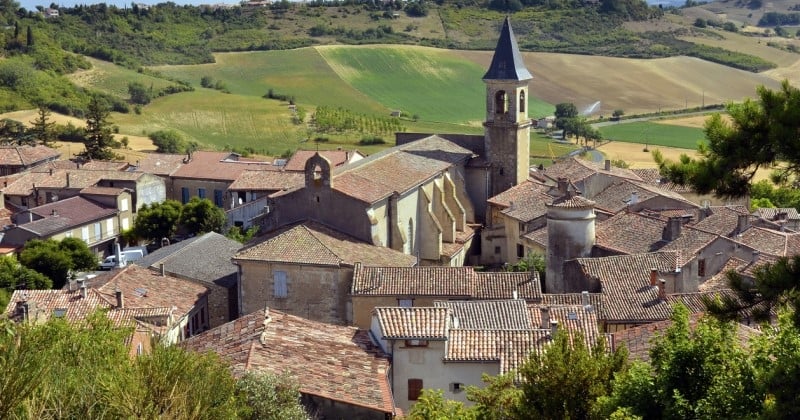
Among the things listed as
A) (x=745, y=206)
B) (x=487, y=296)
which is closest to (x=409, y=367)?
(x=487, y=296)

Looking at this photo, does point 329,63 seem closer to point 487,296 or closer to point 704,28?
point 704,28

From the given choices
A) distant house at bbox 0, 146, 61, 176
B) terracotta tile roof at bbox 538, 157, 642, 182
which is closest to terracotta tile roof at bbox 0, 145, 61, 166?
distant house at bbox 0, 146, 61, 176

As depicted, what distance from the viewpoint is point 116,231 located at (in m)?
54.2

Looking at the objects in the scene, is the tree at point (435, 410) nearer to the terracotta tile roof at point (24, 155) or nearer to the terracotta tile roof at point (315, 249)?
the terracotta tile roof at point (315, 249)

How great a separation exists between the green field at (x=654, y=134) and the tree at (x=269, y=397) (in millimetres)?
62835

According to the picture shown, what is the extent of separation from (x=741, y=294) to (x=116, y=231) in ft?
144

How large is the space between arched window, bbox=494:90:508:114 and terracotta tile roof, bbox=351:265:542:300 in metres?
17.0

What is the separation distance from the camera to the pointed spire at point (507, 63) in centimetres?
4725

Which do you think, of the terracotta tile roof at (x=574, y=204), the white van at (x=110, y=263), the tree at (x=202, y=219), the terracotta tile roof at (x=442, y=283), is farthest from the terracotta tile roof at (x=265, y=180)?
the terracotta tile roof at (x=442, y=283)

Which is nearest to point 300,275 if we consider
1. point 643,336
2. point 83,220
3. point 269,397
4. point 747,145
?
point 643,336

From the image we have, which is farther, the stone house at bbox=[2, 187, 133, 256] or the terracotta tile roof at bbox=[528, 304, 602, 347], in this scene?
the stone house at bbox=[2, 187, 133, 256]

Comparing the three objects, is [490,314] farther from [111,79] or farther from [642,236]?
[111,79]

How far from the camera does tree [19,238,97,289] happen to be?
141 ft

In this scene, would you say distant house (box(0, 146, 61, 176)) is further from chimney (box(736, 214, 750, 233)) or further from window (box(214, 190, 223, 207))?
chimney (box(736, 214, 750, 233))
